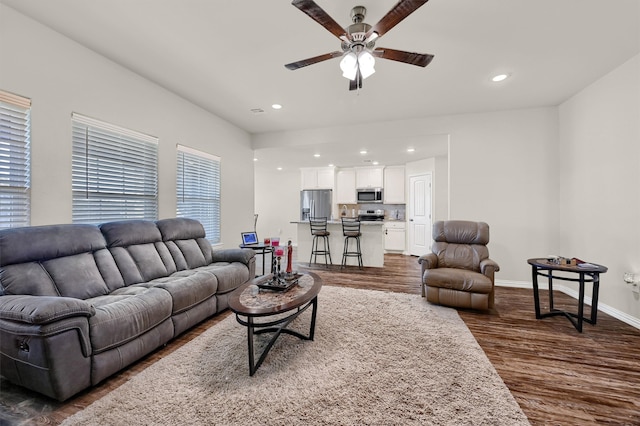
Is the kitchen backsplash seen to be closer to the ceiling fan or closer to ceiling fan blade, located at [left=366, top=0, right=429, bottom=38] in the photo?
the ceiling fan

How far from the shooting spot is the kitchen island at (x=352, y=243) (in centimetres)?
537

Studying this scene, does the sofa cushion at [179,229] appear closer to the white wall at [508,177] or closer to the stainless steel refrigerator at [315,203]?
the white wall at [508,177]

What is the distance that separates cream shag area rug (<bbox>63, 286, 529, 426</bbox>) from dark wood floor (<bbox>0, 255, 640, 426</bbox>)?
0.41 feet

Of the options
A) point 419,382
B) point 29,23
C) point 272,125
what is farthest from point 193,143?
point 419,382

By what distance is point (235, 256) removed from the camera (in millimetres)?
3436

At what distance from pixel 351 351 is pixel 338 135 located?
373cm

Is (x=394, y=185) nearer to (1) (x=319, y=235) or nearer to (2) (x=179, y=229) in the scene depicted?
(1) (x=319, y=235)

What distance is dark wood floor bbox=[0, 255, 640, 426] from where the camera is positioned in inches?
60.4

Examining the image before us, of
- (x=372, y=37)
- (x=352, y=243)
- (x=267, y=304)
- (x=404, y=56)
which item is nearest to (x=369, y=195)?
(x=352, y=243)

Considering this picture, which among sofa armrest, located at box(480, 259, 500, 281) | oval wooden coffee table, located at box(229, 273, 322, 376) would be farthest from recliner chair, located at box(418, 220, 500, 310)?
oval wooden coffee table, located at box(229, 273, 322, 376)

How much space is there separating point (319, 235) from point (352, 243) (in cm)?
74

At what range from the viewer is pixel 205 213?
167 inches

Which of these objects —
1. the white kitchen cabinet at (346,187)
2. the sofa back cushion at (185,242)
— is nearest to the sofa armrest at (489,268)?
the sofa back cushion at (185,242)

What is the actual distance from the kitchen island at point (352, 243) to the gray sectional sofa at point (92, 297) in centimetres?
270
